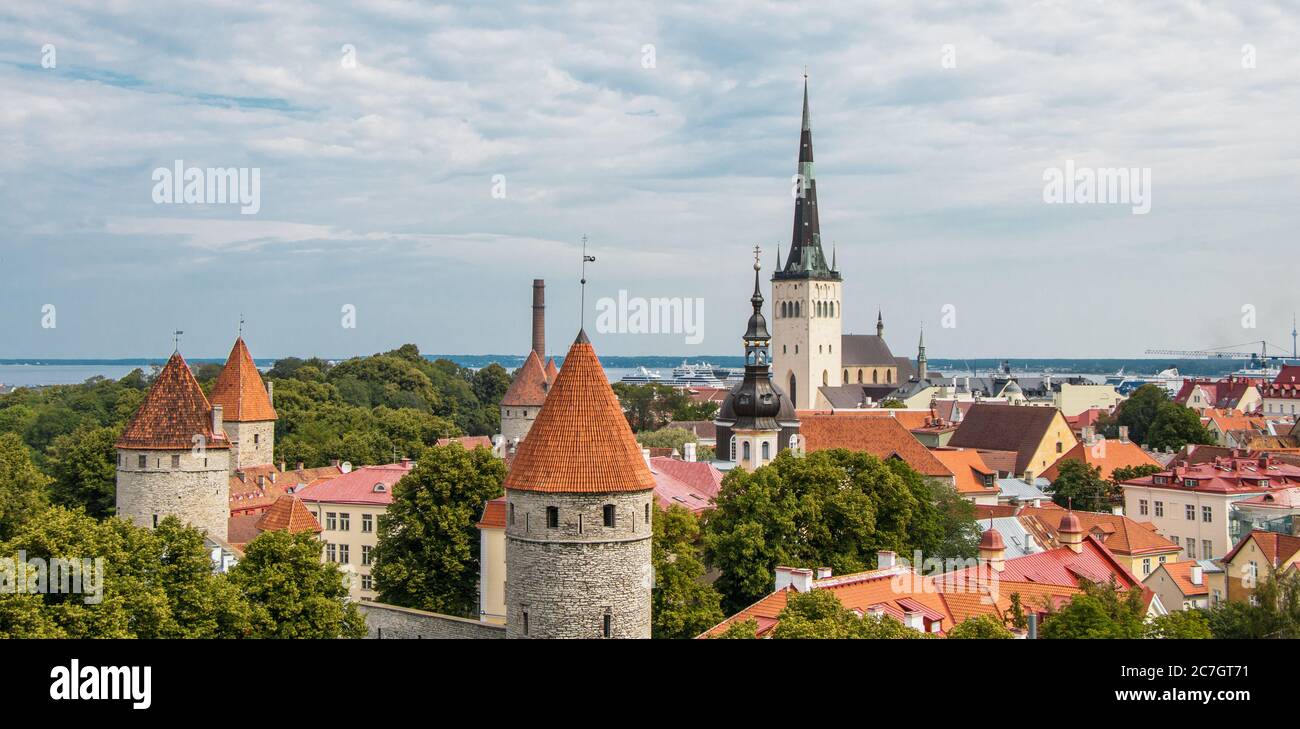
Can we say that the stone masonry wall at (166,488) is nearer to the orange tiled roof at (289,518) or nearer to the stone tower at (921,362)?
the orange tiled roof at (289,518)

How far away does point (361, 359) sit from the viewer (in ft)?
322

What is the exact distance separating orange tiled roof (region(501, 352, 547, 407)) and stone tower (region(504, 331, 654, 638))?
36.9 metres

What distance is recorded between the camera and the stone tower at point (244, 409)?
50438mm

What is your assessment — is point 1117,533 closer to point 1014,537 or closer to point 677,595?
point 1014,537

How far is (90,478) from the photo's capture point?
142ft

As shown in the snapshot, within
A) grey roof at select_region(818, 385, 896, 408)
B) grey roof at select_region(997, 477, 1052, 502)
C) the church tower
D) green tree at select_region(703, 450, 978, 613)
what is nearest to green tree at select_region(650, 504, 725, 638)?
green tree at select_region(703, 450, 978, 613)

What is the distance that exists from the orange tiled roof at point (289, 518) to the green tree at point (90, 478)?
8496 millimetres

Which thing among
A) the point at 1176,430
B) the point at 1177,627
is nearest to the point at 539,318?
the point at 1176,430

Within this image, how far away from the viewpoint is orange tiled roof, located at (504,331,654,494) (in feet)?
73.5

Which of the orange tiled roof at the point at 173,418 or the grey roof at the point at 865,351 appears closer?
the orange tiled roof at the point at 173,418

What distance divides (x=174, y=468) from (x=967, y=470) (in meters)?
36.4

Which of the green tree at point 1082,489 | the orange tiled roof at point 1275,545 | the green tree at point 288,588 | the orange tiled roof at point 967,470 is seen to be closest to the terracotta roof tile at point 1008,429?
the orange tiled roof at point 967,470
